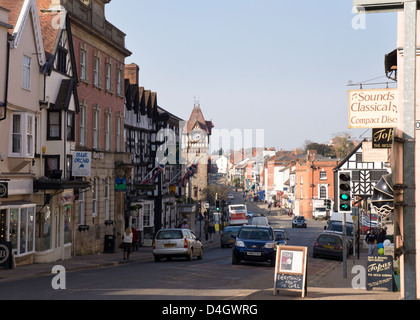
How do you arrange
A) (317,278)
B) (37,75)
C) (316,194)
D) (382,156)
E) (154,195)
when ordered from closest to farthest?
1. (317,278)
2. (382,156)
3. (37,75)
4. (154,195)
5. (316,194)

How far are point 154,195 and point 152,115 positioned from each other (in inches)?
280

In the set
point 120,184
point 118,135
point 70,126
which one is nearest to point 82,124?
point 70,126

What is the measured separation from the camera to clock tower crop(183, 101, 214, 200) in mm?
121700

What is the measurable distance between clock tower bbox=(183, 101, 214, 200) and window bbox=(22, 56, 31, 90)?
274ft

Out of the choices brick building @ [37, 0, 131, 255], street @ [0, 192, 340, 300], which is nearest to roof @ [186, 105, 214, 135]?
brick building @ [37, 0, 131, 255]

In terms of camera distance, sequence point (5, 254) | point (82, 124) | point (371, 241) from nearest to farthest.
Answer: point (5, 254), point (82, 124), point (371, 241)

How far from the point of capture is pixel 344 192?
20.9m

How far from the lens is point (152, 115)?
55.5 meters

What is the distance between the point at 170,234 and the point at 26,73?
32.7ft

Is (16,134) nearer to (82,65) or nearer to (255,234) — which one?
(255,234)

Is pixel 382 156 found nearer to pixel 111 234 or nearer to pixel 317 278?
pixel 317 278

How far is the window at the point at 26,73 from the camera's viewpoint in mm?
26766

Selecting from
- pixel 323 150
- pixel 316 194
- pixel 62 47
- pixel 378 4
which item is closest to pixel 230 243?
pixel 62 47

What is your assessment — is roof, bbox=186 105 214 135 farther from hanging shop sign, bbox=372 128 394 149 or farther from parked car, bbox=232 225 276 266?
hanging shop sign, bbox=372 128 394 149
